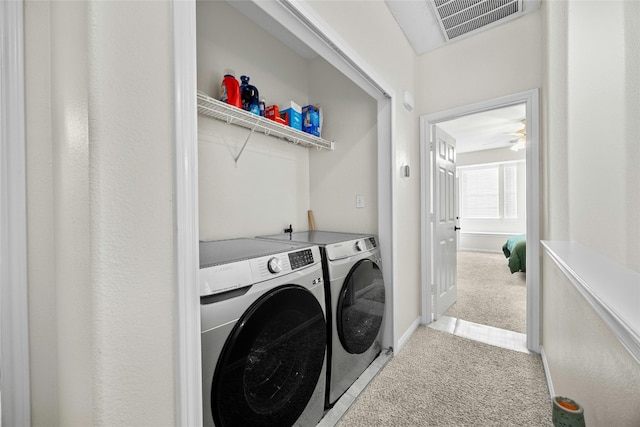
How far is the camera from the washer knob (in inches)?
42.7

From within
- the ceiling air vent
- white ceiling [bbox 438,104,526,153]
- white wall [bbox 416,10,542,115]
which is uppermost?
the ceiling air vent

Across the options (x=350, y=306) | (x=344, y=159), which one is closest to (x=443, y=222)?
(x=344, y=159)

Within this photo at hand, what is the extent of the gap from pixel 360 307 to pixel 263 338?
0.81 meters

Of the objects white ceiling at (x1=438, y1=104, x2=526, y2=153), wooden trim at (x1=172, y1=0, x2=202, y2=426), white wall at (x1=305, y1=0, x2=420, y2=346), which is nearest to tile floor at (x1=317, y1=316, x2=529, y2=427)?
white wall at (x1=305, y1=0, x2=420, y2=346)

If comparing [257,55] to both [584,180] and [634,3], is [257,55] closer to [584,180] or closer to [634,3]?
[634,3]

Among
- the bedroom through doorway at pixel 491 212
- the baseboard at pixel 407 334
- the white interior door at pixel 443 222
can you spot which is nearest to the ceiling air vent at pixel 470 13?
the white interior door at pixel 443 222

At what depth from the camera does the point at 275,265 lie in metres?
1.10

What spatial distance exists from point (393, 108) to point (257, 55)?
1.14m

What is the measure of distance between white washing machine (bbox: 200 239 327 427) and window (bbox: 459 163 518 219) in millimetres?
6636

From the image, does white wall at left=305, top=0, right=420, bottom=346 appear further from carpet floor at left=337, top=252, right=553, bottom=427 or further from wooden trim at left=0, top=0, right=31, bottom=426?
wooden trim at left=0, top=0, right=31, bottom=426

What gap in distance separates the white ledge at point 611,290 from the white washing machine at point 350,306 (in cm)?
96

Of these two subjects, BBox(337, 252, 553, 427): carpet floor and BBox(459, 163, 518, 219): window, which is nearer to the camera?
BBox(337, 252, 553, 427): carpet floor

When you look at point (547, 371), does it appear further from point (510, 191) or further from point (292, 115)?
point (510, 191)

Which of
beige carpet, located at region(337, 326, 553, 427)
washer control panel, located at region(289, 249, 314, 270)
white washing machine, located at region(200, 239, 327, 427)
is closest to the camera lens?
white washing machine, located at region(200, 239, 327, 427)
